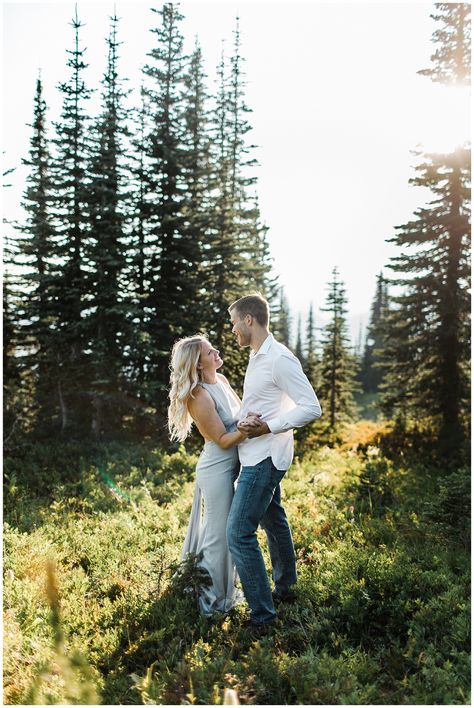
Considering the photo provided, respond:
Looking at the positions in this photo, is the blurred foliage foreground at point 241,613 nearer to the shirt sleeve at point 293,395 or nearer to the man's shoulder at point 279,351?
the shirt sleeve at point 293,395

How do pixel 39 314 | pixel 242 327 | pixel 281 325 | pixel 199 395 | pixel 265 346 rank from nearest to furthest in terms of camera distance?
1. pixel 265 346
2. pixel 242 327
3. pixel 199 395
4. pixel 39 314
5. pixel 281 325

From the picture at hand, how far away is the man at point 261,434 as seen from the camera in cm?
461

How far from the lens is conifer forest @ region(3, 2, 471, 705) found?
4156mm

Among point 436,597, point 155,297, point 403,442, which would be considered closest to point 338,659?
point 436,597

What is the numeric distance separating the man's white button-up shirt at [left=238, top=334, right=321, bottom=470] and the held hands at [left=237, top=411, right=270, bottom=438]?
71 mm

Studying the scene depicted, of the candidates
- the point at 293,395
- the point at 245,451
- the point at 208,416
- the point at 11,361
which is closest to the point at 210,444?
the point at 208,416

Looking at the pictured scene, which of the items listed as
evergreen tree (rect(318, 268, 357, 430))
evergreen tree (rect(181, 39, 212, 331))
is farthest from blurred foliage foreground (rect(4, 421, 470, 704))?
evergreen tree (rect(318, 268, 357, 430))

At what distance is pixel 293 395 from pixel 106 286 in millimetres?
13522

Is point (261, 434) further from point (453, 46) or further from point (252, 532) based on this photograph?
point (453, 46)

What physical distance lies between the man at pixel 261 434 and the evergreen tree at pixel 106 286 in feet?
37.9

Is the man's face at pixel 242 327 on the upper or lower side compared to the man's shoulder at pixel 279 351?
upper

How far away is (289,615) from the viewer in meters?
4.82

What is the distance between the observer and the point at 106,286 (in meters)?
16.7

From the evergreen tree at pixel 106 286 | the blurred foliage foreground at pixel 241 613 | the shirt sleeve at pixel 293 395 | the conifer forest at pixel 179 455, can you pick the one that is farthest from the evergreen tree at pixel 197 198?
the shirt sleeve at pixel 293 395
